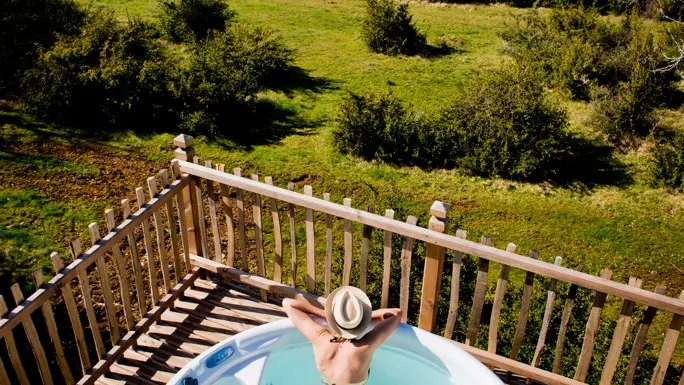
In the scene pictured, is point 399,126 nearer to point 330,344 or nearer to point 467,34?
point 330,344

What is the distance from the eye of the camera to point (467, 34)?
14.6m

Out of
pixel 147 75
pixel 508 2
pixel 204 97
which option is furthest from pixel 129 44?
pixel 508 2

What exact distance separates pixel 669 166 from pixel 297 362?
21.9 feet

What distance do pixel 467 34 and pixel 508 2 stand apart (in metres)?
3.87

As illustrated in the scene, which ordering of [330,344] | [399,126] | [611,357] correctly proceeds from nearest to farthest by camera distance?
1. [330,344]
2. [611,357]
3. [399,126]

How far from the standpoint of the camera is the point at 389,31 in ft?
42.2

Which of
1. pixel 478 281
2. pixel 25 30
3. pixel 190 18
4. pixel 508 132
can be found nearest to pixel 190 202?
pixel 478 281

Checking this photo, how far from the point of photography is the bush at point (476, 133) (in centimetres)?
840

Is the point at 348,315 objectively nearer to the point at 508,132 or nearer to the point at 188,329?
the point at 188,329

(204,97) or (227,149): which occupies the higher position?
(204,97)

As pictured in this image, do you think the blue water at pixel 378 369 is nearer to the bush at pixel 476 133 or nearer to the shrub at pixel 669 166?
the bush at pixel 476 133

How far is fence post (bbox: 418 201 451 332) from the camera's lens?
3.91 m

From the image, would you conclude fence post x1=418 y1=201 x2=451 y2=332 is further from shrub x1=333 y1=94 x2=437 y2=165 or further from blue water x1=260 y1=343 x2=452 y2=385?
shrub x1=333 y1=94 x2=437 y2=165

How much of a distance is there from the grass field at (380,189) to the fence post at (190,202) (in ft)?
6.42
